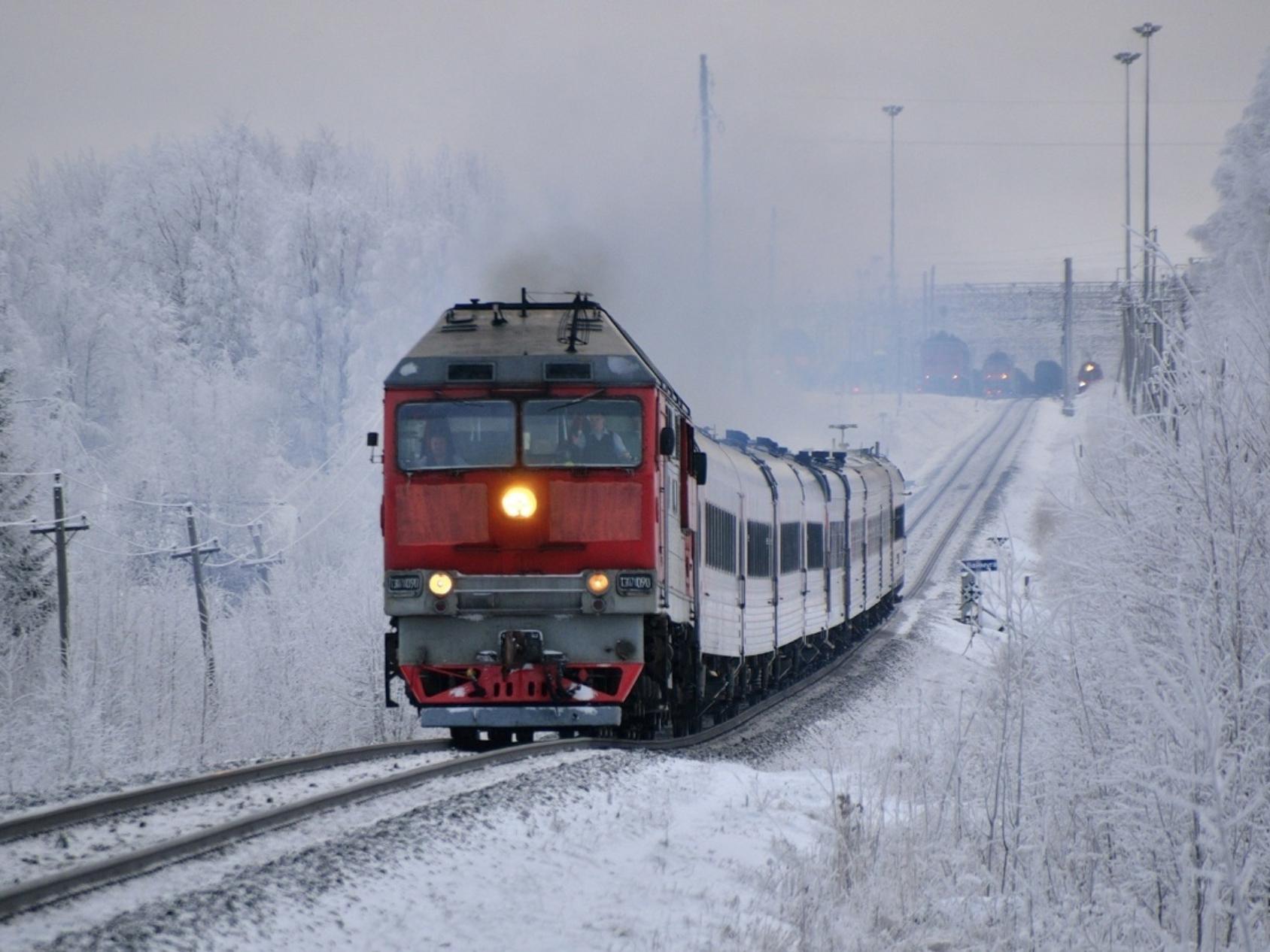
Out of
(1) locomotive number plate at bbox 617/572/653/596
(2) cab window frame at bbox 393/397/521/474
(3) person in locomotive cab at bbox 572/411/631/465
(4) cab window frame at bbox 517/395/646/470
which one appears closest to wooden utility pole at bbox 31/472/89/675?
(2) cab window frame at bbox 393/397/521/474

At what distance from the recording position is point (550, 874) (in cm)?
795

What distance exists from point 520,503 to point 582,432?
81 cm

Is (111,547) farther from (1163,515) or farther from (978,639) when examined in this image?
(1163,515)

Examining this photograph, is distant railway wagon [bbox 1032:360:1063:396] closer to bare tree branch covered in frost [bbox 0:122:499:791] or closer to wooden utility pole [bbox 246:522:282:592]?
bare tree branch covered in frost [bbox 0:122:499:791]

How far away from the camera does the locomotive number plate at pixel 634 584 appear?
12.9 m

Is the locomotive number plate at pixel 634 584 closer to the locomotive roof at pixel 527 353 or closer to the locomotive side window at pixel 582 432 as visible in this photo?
the locomotive side window at pixel 582 432

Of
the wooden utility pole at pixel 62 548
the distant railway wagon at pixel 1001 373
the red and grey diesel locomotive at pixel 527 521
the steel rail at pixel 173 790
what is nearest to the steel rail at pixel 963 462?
the distant railway wagon at pixel 1001 373

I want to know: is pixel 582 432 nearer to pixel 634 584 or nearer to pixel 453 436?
pixel 453 436

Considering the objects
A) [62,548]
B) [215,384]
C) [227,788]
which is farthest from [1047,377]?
[227,788]

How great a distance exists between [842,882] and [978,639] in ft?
84.6

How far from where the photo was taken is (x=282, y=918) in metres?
6.45

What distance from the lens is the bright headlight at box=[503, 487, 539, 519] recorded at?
12938 millimetres

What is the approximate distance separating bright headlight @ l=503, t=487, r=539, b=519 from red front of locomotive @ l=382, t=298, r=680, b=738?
1cm

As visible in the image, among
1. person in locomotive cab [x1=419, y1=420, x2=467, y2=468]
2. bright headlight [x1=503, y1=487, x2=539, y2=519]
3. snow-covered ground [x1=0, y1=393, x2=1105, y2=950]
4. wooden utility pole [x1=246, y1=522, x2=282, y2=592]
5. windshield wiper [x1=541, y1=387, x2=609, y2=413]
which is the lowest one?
wooden utility pole [x1=246, y1=522, x2=282, y2=592]
